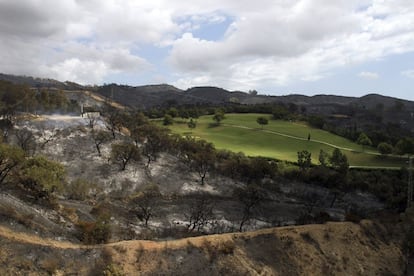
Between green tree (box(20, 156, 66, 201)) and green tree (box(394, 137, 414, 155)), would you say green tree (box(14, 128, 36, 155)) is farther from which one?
Result: green tree (box(394, 137, 414, 155))

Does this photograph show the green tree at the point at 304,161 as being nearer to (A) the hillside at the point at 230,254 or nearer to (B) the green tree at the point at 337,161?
(B) the green tree at the point at 337,161

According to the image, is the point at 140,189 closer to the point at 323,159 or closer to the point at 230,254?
the point at 230,254

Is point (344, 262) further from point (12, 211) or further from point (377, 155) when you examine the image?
point (377, 155)

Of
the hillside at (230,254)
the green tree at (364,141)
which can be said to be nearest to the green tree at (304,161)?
the green tree at (364,141)

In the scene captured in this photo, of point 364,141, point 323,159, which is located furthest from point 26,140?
point 364,141

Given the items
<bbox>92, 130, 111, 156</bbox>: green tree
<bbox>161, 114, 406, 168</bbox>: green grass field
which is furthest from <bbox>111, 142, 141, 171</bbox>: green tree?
<bbox>161, 114, 406, 168</bbox>: green grass field

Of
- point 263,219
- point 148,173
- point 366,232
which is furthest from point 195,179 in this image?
point 366,232
